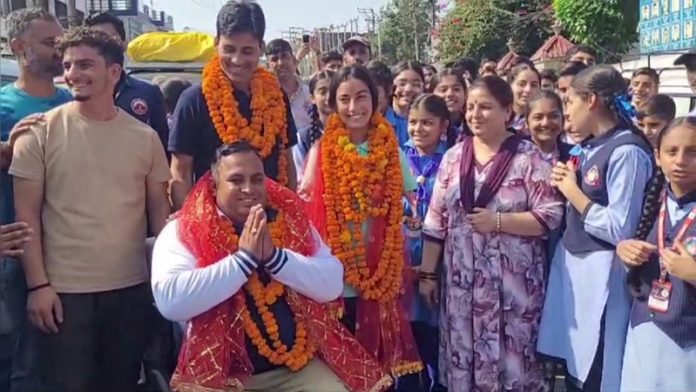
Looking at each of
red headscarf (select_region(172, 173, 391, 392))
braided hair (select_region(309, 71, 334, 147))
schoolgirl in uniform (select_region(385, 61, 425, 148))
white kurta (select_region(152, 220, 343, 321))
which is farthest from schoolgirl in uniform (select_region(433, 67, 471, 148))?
white kurta (select_region(152, 220, 343, 321))

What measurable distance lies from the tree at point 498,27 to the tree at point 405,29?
61.7ft

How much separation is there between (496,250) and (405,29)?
50.6 meters

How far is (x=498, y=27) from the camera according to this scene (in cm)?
2450

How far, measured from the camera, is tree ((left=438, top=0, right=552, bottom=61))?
23.7 m

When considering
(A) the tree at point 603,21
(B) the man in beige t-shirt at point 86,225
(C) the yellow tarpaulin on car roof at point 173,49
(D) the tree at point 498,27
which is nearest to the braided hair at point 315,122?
(B) the man in beige t-shirt at point 86,225

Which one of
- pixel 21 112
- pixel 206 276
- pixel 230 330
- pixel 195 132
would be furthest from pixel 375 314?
pixel 21 112

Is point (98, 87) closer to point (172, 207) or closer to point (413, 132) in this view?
point (172, 207)

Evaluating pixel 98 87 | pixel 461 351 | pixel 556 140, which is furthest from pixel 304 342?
pixel 556 140

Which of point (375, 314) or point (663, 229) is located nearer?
point (663, 229)

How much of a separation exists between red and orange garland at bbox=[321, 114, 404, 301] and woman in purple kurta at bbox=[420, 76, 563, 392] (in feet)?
0.83

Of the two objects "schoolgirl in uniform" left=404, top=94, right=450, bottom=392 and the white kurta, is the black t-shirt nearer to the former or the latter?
the white kurta

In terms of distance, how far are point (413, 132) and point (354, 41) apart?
2.52 meters

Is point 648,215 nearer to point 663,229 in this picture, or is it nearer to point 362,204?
point 663,229

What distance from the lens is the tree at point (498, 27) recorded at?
77.6 ft
